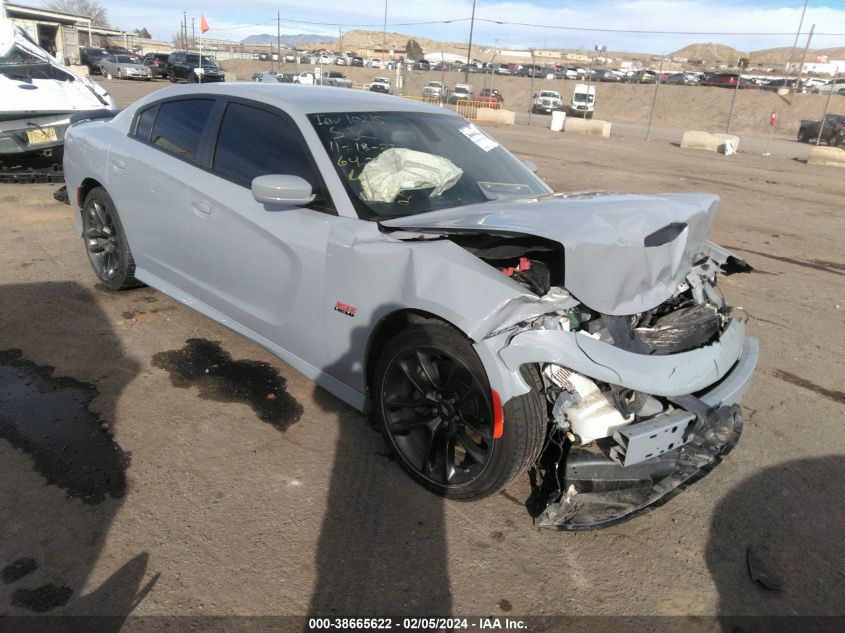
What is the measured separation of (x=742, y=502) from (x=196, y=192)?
340cm

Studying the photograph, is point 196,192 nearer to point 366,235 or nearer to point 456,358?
point 366,235

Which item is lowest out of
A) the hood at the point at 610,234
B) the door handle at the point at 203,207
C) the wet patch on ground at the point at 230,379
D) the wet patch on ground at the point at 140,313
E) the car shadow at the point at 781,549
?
the wet patch on ground at the point at 230,379

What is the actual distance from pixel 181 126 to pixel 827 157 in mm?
20521

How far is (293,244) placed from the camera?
321 centimetres

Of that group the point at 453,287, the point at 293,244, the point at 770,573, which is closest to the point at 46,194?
the point at 293,244

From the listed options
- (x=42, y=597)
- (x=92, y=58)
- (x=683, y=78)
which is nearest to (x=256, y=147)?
(x=42, y=597)

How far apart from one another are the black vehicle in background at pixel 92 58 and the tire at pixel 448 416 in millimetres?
42526

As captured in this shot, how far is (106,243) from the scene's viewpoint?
16.1 ft

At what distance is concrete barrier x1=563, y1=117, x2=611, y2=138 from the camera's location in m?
25.2

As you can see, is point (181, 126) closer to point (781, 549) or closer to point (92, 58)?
point (781, 549)

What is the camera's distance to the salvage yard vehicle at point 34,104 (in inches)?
323

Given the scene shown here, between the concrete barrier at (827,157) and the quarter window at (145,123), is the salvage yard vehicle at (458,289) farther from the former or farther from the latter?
the concrete barrier at (827,157)

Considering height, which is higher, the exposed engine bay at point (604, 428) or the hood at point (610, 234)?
the hood at point (610, 234)

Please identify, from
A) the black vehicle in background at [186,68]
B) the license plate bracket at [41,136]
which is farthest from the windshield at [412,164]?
the black vehicle in background at [186,68]
